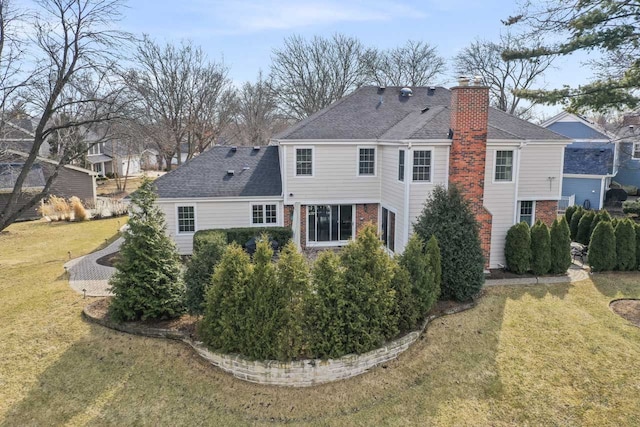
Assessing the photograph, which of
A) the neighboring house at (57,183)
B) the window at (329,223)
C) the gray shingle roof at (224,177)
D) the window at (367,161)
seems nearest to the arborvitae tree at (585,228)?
the window at (367,161)

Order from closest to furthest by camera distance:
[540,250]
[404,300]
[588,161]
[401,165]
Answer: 1. [404,300]
2. [540,250]
3. [401,165]
4. [588,161]

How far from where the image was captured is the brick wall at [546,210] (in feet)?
49.3

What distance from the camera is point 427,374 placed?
334 inches

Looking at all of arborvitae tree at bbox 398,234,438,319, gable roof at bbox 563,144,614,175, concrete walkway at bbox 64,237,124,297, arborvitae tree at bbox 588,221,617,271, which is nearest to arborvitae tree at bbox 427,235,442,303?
arborvitae tree at bbox 398,234,438,319

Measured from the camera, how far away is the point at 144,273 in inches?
396

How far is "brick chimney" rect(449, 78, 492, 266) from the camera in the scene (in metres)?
13.0

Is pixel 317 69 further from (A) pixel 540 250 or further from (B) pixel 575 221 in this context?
(A) pixel 540 250

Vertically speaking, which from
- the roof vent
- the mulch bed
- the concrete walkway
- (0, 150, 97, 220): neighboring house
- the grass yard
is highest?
the roof vent

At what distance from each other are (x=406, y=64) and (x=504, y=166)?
1205 inches

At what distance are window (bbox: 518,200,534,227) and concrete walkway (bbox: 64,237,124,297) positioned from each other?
14.3m

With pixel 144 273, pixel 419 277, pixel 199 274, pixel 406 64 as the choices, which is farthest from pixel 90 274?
pixel 406 64

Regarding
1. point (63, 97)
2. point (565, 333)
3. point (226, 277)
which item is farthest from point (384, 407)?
point (63, 97)

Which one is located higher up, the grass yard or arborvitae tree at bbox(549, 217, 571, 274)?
arborvitae tree at bbox(549, 217, 571, 274)

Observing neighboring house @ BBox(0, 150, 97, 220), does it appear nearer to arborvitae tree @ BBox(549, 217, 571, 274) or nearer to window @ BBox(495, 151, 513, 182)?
window @ BBox(495, 151, 513, 182)
